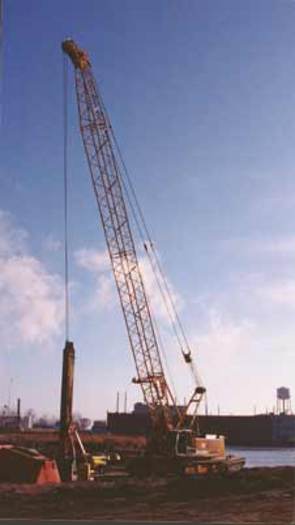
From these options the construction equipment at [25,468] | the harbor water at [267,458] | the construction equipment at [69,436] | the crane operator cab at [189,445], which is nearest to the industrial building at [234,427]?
the harbor water at [267,458]

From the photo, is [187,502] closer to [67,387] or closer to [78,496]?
[78,496]

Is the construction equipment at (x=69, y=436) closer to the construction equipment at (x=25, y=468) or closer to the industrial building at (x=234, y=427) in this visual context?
the construction equipment at (x=25, y=468)

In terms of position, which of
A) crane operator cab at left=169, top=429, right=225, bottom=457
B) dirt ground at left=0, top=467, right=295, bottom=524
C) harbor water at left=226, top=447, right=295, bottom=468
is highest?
crane operator cab at left=169, top=429, right=225, bottom=457

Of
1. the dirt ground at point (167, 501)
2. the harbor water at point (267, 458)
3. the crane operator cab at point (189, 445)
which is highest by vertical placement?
the crane operator cab at point (189, 445)

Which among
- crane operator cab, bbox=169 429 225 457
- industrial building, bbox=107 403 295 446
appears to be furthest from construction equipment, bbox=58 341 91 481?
industrial building, bbox=107 403 295 446

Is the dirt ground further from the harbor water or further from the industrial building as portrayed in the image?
the industrial building

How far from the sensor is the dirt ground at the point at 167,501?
1842 cm

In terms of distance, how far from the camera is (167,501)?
74.9 feet

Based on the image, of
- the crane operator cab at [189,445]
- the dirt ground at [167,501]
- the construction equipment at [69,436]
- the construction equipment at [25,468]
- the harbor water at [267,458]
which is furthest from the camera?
the harbor water at [267,458]

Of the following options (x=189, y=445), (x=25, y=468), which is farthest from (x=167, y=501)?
(x=189, y=445)

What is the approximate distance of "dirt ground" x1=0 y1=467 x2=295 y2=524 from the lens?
18.4 meters

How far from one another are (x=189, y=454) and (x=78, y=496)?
14693 millimetres

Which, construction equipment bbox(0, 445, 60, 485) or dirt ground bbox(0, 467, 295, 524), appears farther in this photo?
construction equipment bbox(0, 445, 60, 485)

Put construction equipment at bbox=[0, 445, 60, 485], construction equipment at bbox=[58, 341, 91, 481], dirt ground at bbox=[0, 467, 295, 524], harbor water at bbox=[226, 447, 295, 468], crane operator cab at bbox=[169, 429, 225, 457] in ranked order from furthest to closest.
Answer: harbor water at bbox=[226, 447, 295, 468]
crane operator cab at bbox=[169, 429, 225, 457]
construction equipment at bbox=[58, 341, 91, 481]
construction equipment at bbox=[0, 445, 60, 485]
dirt ground at bbox=[0, 467, 295, 524]
